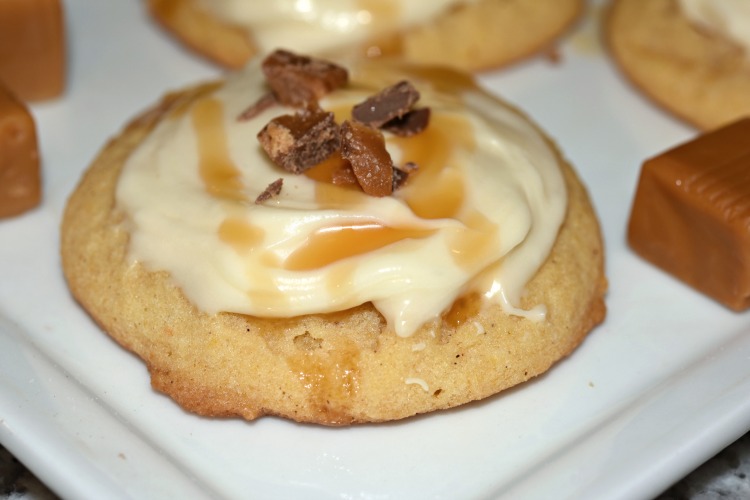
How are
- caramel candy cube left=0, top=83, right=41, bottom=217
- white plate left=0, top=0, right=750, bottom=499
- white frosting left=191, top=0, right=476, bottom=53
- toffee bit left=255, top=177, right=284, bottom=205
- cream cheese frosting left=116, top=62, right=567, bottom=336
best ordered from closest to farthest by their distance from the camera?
white plate left=0, top=0, right=750, bottom=499 < cream cheese frosting left=116, top=62, right=567, bottom=336 < toffee bit left=255, top=177, right=284, bottom=205 < caramel candy cube left=0, top=83, right=41, bottom=217 < white frosting left=191, top=0, right=476, bottom=53

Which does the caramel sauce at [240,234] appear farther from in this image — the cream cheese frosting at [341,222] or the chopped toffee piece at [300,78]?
the chopped toffee piece at [300,78]

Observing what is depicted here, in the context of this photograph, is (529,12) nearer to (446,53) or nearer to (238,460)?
(446,53)

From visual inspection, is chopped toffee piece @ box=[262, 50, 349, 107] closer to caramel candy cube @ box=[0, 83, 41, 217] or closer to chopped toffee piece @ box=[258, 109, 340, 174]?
chopped toffee piece @ box=[258, 109, 340, 174]

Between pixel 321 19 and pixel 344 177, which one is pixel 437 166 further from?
pixel 321 19

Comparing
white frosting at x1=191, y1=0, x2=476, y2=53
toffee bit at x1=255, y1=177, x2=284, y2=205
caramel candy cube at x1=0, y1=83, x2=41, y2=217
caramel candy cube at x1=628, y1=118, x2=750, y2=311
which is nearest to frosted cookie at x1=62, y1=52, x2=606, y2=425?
toffee bit at x1=255, y1=177, x2=284, y2=205

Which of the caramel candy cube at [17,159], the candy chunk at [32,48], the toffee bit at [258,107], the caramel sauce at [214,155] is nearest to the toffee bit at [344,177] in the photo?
the caramel sauce at [214,155]

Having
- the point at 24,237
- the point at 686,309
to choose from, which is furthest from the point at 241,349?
the point at 686,309
